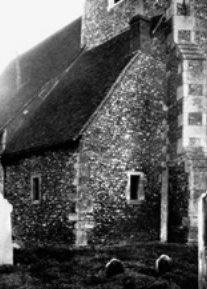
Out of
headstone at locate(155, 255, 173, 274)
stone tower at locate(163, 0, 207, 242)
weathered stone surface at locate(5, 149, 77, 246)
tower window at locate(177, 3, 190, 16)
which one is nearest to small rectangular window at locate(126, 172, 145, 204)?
stone tower at locate(163, 0, 207, 242)

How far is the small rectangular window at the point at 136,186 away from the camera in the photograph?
15.6 metres

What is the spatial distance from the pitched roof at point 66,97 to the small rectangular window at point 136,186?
246 centimetres

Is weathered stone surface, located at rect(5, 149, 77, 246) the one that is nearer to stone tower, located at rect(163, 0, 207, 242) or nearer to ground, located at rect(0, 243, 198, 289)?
ground, located at rect(0, 243, 198, 289)

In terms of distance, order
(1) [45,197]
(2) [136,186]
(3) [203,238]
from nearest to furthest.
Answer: (3) [203,238]
(2) [136,186]
(1) [45,197]

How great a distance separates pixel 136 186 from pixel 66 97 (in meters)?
4.81

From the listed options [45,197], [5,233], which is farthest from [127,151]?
[5,233]

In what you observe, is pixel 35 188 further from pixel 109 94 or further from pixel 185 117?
pixel 185 117

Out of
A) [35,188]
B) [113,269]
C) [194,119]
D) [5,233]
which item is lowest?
[113,269]

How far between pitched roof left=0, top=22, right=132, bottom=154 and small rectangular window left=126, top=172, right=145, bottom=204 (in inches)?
96.9

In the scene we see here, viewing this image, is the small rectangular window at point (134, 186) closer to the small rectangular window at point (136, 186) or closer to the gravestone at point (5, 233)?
the small rectangular window at point (136, 186)

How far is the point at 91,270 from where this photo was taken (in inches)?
392

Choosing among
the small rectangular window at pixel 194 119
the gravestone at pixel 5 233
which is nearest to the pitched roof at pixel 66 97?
the small rectangular window at pixel 194 119

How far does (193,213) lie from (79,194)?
3592mm

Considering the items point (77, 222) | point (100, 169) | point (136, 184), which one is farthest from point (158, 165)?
point (77, 222)
